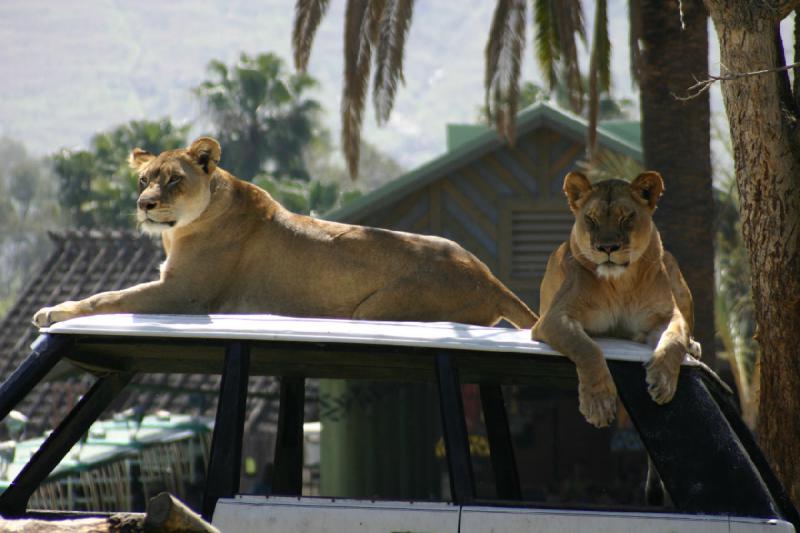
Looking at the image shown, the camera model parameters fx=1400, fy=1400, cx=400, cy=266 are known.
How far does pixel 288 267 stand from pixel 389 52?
572 centimetres

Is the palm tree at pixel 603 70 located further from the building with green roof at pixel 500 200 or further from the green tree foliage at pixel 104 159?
the green tree foliage at pixel 104 159

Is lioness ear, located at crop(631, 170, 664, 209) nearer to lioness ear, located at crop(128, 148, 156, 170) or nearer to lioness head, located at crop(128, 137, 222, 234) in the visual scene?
lioness head, located at crop(128, 137, 222, 234)

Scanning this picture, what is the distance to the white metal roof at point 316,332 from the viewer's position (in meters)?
4.26

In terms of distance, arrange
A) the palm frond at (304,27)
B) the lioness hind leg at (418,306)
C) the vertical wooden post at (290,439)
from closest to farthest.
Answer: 1. the vertical wooden post at (290,439)
2. the lioness hind leg at (418,306)
3. the palm frond at (304,27)

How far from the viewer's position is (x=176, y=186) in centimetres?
575

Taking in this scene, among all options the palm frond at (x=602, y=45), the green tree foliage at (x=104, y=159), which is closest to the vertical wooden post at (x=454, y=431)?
the palm frond at (x=602, y=45)

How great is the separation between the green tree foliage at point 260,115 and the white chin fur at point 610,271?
45926 mm

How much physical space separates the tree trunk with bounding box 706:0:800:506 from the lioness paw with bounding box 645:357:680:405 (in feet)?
6.83

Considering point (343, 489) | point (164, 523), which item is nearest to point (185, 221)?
point (164, 523)

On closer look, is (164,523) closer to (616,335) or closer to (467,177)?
(616,335)

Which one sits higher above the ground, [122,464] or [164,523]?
[164,523]

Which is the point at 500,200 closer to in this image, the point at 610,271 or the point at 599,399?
the point at 610,271

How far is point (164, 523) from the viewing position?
9.95 feet

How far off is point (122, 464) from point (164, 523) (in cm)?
1152
